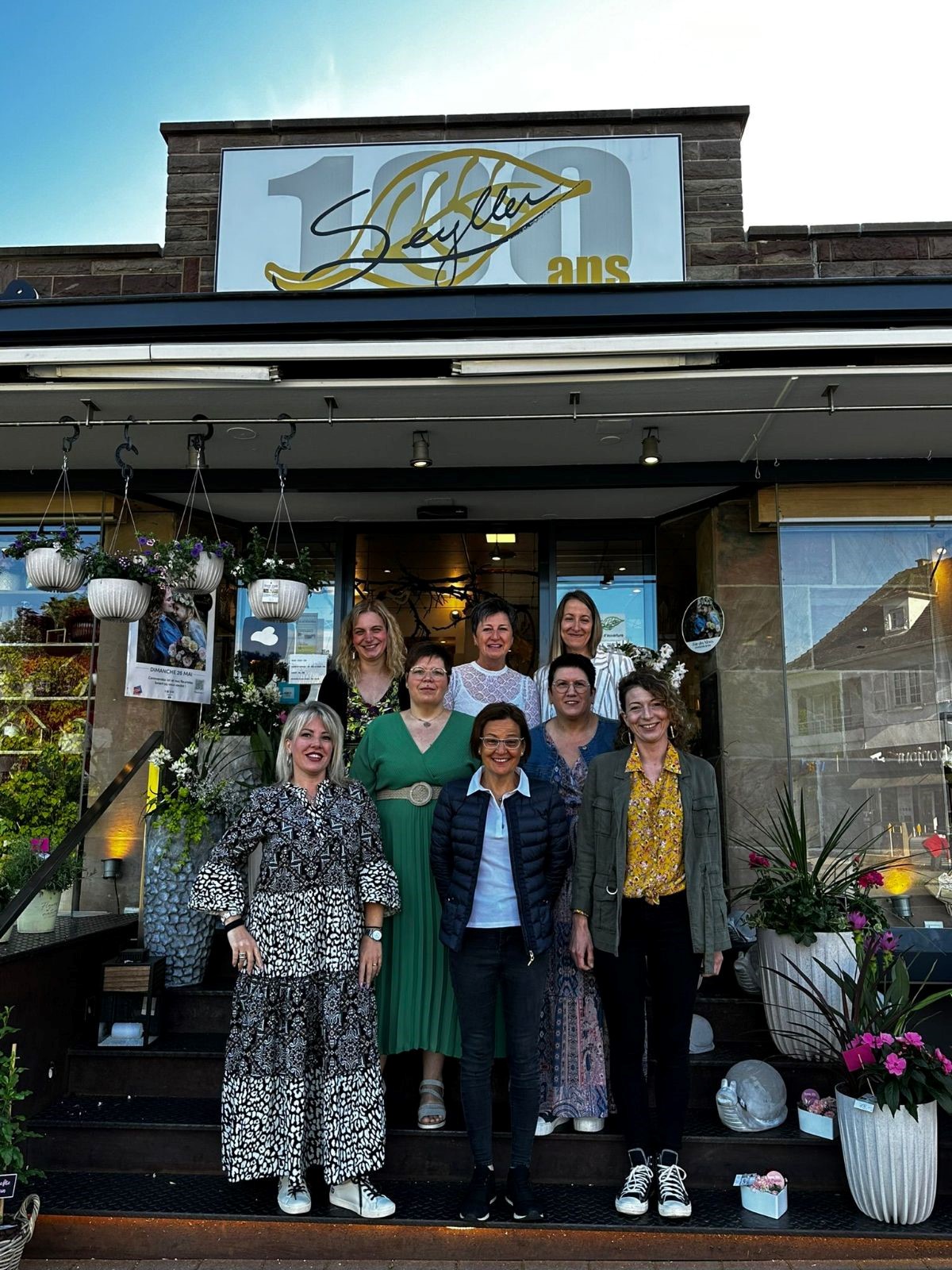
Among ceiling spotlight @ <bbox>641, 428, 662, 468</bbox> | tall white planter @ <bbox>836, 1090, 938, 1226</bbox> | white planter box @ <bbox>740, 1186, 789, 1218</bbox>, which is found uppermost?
ceiling spotlight @ <bbox>641, 428, 662, 468</bbox>

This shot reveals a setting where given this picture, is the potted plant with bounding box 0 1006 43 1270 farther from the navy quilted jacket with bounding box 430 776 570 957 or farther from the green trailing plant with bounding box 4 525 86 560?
the green trailing plant with bounding box 4 525 86 560

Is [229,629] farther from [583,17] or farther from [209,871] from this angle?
[583,17]

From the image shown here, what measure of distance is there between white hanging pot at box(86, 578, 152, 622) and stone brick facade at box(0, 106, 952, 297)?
6.59 ft

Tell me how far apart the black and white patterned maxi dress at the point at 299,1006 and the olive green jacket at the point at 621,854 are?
71cm

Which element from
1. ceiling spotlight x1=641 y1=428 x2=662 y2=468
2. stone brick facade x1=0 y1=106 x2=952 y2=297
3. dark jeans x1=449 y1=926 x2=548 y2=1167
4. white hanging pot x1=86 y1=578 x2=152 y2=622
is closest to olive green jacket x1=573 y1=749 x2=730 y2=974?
dark jeans x1=449 y1=926 x2=548 y2=1167

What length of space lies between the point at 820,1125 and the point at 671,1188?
0.66 m

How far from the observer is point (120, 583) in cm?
440

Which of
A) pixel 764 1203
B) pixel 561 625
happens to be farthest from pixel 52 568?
pixel 764 1203

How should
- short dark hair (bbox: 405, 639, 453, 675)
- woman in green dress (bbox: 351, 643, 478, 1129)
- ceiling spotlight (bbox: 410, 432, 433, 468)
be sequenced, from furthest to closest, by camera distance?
ceiling spotlight (bbox: 410, 432, 433, 468), short dark hair (bbox: 405, 639, 453, 675), woman in green dress (bbox: 351, 643, 478, 1129)

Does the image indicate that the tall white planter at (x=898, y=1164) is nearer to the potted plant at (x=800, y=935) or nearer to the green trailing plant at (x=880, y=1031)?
the green trailing plant at (x=880, y=1031)

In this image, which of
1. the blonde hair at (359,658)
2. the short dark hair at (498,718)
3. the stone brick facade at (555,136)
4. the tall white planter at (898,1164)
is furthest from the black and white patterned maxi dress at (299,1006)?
the stone brick facade at (555,136)

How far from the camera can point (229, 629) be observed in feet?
19.9

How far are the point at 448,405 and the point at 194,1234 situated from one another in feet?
11.1

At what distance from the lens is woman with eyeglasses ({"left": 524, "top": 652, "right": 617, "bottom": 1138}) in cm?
338
